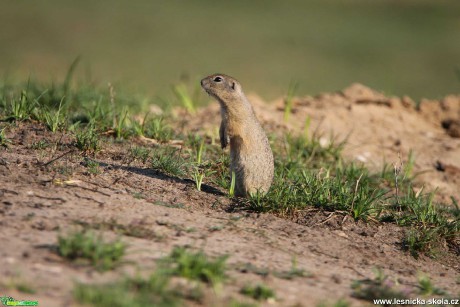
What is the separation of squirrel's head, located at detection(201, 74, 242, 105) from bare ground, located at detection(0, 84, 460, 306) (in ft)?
2.30

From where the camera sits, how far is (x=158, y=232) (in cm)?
443

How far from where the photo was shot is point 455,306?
13.4 feet

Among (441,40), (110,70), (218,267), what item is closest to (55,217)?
(218,267)

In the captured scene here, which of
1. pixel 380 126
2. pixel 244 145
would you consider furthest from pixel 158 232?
pixel 380 126

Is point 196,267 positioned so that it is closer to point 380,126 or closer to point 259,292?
point 259,292

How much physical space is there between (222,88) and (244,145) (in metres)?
0.55

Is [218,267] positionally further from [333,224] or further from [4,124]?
[4,124]

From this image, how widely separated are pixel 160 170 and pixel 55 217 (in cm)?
149

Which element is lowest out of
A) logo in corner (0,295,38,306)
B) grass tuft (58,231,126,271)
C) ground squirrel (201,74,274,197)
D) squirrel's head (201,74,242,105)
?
logo in corner (0,295,38,306)

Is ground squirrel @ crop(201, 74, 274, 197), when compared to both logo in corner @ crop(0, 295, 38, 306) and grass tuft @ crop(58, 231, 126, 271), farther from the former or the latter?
logo in corner @ crop(0, 295, 38, 306)

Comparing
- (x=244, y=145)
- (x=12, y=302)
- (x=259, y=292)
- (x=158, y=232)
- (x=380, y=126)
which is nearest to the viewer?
(x=12, y=302)

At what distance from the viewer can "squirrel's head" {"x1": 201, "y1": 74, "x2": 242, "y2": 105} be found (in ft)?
18.9

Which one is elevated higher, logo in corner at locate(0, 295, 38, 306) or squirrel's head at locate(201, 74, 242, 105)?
squirrel's head at locate(201, 74, 242, 105)

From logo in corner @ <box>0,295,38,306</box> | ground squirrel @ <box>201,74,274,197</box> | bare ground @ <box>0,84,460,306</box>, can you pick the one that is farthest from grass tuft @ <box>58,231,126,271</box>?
ground squirrel @ <box>201,74,274,197</box>
